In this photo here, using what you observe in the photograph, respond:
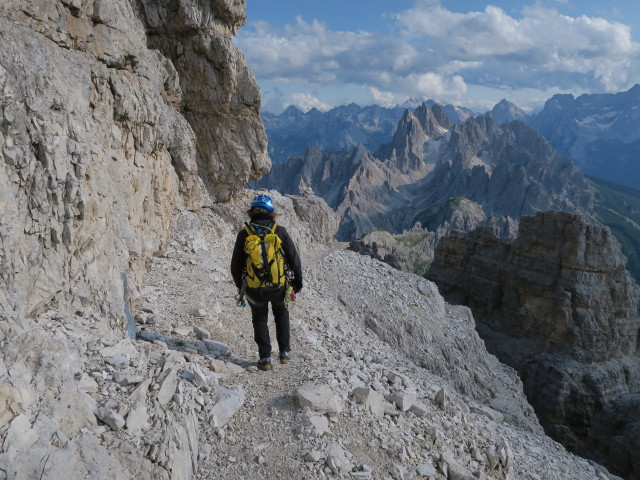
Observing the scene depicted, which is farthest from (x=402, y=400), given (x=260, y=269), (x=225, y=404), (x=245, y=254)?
(x=245, y=254)

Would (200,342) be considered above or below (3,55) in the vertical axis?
below

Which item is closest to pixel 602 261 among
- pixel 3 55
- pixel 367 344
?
pixel 367 344

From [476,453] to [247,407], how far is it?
4366 millimetres

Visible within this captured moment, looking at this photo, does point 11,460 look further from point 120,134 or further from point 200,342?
point 120,134

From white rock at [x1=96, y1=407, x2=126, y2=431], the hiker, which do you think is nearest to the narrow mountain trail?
the hiker

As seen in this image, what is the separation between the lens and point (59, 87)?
8.53 meters

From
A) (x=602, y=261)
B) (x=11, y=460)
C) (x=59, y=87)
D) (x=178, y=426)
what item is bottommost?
(x=602, y=261)

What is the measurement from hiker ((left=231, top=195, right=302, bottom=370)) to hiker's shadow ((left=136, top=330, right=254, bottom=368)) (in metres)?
0.70

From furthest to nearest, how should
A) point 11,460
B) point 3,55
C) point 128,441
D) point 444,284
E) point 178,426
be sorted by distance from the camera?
point 444,284 → point 3,55 → point 178,426 → point 128,441 → point 11,460

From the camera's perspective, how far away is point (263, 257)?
819 cm

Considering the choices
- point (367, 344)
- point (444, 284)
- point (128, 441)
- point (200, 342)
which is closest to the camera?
point (128, 441)

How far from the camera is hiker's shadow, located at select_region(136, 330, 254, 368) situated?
8.97m

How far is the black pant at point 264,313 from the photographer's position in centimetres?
850

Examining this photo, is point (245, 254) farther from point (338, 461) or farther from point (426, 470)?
point (426, 470)
